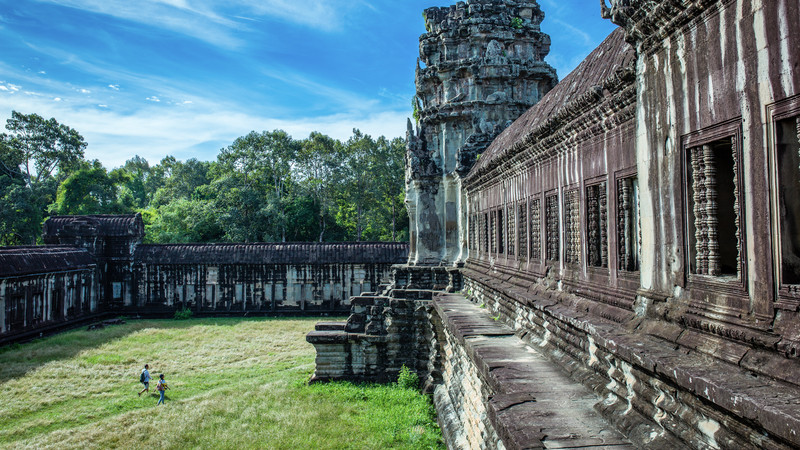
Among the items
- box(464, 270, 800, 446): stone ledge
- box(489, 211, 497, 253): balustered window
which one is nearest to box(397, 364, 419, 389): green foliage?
box(489, 211, 497, 253): balustered window

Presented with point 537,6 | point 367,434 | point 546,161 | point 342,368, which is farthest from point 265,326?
point 546,161

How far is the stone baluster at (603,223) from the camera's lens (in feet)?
17.4

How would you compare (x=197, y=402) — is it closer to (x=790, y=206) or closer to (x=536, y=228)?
(x=536, y=228)

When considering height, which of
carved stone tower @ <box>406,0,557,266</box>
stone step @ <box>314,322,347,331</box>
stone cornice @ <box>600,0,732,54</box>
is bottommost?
stone step @ <box>314,322,347,331</box>

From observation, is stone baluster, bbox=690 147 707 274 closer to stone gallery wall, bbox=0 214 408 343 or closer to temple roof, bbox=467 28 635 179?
temple roof, bbox=467 28 635 179

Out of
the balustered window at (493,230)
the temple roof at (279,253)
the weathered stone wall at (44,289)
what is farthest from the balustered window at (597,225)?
the weathered stone wall at (44,289)

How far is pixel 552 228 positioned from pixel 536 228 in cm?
74

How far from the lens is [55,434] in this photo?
10297mm

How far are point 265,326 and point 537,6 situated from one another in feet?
53.4

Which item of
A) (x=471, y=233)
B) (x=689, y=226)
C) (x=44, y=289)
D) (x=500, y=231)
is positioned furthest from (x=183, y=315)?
(x=689, y=226)

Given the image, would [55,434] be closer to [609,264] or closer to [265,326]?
[609,264]

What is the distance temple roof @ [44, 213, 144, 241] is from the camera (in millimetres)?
26484

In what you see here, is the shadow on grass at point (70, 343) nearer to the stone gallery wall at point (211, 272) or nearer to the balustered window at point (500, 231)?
the stone gallery wall at point (211, 272)

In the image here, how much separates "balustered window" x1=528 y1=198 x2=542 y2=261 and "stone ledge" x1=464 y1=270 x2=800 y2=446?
326 centimetres
